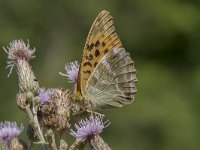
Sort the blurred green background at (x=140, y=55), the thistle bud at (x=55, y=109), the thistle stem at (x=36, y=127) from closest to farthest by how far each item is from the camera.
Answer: the thistle stem at (x=36, y=127) < the thistle bud at (x=55, y=109) < the blurred green background at (x=140, y=55)

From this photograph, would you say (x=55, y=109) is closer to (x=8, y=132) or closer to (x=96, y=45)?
(x=96, y=45)

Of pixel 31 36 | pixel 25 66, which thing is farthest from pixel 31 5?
pixel 25 66

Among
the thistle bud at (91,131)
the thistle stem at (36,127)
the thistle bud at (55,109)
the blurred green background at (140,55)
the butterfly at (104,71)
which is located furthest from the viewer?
the blurred green background at (140,55)

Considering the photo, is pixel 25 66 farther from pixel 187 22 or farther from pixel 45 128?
pixel 187 22

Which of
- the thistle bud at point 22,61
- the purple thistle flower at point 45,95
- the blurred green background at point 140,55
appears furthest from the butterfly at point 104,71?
the blurred green background at point 140,55

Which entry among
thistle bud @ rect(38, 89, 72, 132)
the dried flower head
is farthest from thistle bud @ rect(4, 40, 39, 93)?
thistle bud @ rect(38, 89, 72, 132)

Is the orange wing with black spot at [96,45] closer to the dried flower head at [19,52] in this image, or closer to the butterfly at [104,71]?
the butterfly at [104,71]
